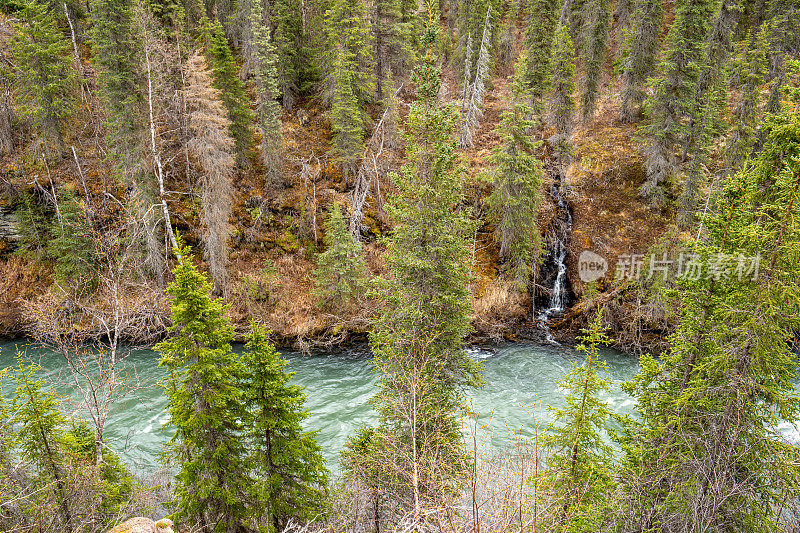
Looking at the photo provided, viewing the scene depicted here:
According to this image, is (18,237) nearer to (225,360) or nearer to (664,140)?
(225,360)

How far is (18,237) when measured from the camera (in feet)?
80.0

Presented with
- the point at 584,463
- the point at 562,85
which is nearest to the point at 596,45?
the point at 562,85

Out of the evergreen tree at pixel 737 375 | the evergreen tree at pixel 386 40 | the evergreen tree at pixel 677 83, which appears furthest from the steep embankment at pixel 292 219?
the evergreen tree at pixel 737 375

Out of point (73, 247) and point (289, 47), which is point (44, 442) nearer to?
point (73, 247)

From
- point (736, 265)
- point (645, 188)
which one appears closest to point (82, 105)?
point (736, 265)

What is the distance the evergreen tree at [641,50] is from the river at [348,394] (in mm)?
19328

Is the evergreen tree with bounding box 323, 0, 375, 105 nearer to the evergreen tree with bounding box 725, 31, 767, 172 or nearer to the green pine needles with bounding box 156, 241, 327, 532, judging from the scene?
the green pine needles with bounding box 156, 241, 327, 532

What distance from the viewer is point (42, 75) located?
22.9 meters

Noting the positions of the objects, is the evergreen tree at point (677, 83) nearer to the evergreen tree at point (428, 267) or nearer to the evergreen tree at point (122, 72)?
the evergreen tree at point (428, 267)

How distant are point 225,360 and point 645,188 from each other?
86.4 ft

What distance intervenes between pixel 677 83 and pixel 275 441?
89.6 ft

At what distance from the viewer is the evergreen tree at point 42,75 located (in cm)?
2248

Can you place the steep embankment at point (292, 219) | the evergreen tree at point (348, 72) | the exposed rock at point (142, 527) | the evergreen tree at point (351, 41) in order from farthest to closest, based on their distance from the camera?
the evergreen tree at point (351, 41), the evergreen tree at point (348, 72), the steep embankment at point (292, 219), the exposed rock at point (142, 527)

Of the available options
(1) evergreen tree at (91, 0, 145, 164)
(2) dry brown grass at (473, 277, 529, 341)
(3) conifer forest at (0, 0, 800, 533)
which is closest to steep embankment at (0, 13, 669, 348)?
(2) dry brown grass at (473, 277, 529, 341)
